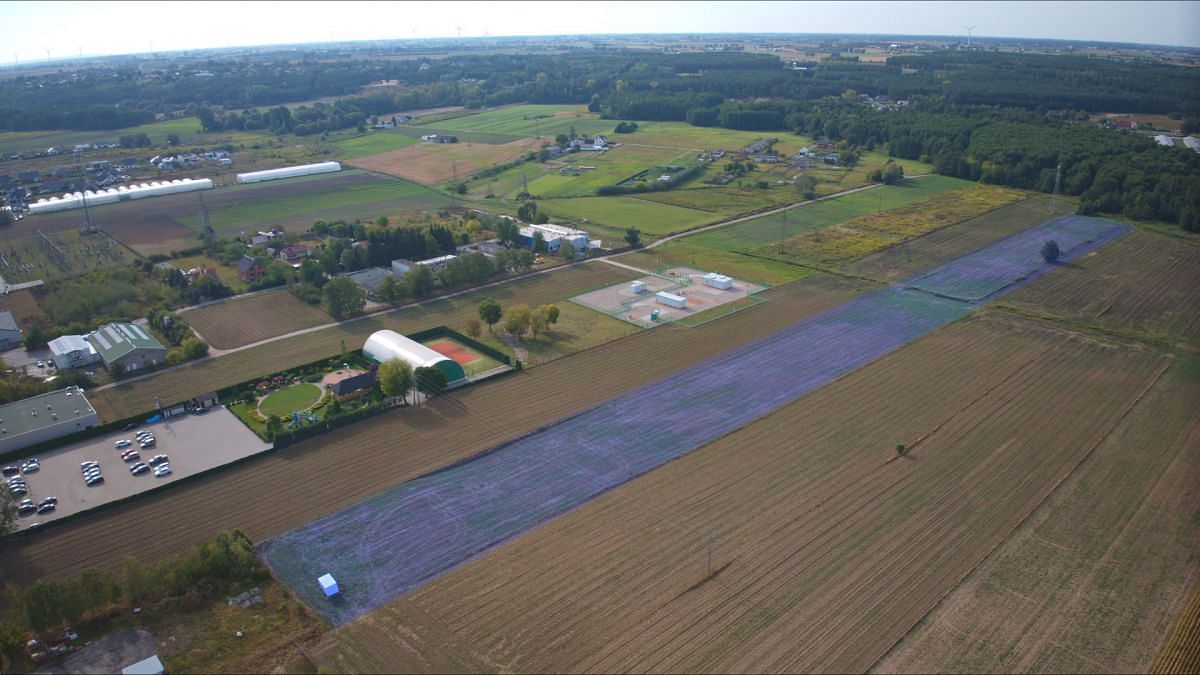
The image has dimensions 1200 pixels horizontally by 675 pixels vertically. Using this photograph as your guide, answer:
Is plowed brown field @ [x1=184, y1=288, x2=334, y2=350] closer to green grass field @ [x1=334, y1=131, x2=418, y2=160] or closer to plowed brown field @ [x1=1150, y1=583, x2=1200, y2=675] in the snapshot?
plowed brown field @ [x1=1150, y1=583, x2=1200, y2=675]

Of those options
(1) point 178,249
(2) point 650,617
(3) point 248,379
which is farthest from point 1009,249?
(1) point 178,249

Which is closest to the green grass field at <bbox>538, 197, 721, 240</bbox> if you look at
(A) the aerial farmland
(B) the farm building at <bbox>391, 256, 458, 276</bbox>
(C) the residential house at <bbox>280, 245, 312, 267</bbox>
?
(A) the aerial farmland

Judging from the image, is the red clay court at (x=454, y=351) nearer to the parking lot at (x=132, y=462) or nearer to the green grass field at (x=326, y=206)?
the parking lot at (x=132, y=462)

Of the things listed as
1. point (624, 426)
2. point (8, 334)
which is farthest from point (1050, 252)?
point (8, 334)

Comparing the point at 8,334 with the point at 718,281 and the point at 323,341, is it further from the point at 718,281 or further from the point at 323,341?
the point at 718,281

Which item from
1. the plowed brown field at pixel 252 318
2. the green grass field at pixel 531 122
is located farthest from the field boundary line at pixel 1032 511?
the green grass field at pixel 531 122

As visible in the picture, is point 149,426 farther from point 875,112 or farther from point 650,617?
point 875,112
